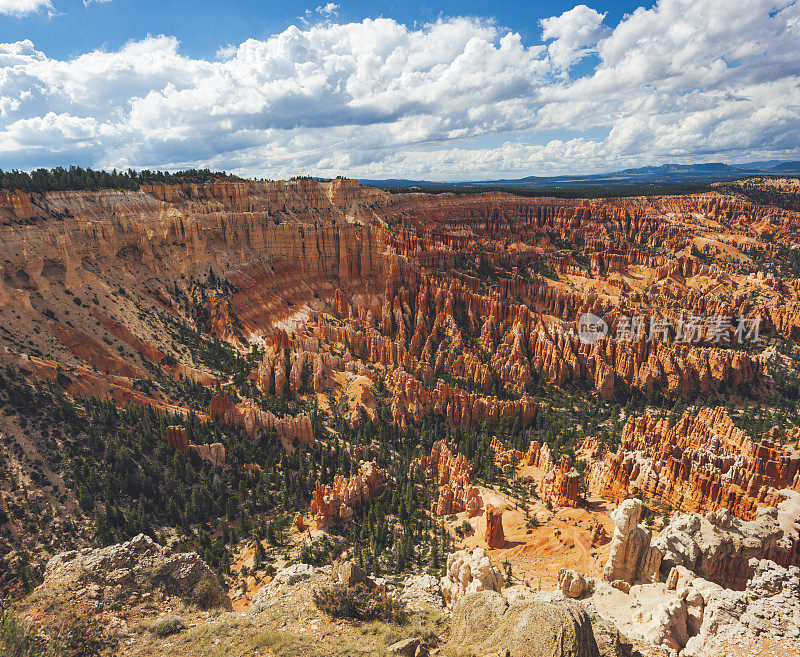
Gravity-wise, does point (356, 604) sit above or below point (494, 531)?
above

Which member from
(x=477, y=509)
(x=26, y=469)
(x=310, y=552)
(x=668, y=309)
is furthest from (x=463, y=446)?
(x=668, y=309)

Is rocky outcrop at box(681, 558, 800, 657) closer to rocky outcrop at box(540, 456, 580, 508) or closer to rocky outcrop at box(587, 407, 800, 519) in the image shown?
rocky outcrop at box(587, 407, 800, 519)

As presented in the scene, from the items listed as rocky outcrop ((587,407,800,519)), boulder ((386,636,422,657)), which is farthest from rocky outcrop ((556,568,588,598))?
rocky outcrop ((587,407,800,519))

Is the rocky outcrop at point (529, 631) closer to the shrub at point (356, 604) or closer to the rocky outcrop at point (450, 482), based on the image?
the shrub at point (356, 604)

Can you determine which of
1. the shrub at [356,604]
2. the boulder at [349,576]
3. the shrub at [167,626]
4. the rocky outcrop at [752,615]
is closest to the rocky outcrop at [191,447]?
the shrub at [167,626]

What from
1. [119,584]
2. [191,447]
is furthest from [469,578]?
[191,447]

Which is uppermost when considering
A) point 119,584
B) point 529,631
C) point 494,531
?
point 529,631

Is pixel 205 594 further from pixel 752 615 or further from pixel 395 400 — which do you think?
pixel 395 400

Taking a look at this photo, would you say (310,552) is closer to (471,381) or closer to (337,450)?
(337,450)
